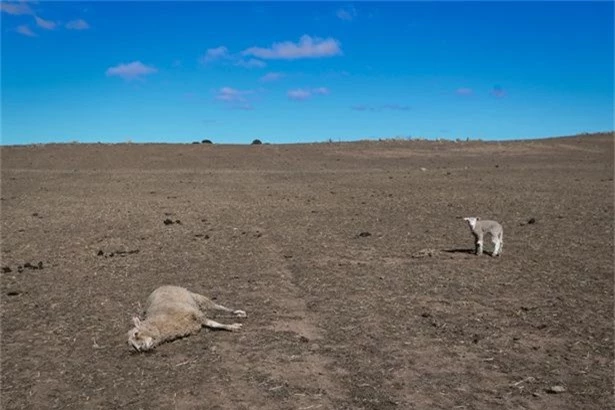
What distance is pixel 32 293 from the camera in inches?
404

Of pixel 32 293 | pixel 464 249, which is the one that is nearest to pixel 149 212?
pixel 32 293

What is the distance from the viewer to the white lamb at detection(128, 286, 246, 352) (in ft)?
24.5

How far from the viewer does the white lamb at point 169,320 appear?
24.5 feet

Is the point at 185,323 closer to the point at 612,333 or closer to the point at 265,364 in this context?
the point at 265,364

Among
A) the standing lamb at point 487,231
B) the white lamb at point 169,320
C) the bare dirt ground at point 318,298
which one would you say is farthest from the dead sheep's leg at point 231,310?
the standing lamb at point 487,231

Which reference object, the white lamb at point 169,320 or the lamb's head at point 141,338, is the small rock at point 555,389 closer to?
the white lamb at point 169,320

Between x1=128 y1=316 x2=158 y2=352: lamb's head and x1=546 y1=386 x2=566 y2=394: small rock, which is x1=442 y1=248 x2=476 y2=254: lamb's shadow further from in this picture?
x1=128 y1=316 x2=158 y2=352: lamb's head

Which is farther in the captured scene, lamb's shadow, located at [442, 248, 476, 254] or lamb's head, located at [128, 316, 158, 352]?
lamb's shadow, located at [442, 248, 476, 254]

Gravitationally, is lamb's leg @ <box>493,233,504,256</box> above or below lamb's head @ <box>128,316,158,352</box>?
above

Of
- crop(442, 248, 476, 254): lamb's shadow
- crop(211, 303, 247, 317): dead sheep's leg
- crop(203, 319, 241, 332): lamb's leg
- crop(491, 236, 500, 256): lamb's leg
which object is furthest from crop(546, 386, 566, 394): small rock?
crop(442, 248, 476, 254): lamb's shadow

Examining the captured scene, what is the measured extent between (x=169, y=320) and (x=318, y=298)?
2.53 metres

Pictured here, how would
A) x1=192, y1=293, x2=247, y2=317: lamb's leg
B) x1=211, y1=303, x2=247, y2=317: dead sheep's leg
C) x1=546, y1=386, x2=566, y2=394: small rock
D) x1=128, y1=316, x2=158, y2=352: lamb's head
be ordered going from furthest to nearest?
x1=192, y1=293, x2=247, y2=317: lamb's leg, x1=211, y1=303, x2=247, y2=317: dead sheep's leg, x1=128, y1=316, x2=158, y2=352: lamb's head, x1=546, y1=386, x2=566, y2=394: small rock

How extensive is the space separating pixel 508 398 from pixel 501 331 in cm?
192

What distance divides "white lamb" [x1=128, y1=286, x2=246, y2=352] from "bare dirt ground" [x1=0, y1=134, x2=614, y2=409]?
0.15 metres
